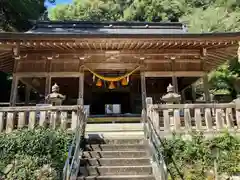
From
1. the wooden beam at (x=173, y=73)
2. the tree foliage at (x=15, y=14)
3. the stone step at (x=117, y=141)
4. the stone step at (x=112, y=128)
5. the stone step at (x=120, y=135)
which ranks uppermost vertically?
the tree foliage at (x=15, y=14)

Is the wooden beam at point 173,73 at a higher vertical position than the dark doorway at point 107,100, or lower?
higher

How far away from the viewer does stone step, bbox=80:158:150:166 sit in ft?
16.4

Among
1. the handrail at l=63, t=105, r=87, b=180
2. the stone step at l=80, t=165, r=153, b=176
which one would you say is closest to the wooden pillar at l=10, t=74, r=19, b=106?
the handrail at l=63, t=105, r=87, b=180

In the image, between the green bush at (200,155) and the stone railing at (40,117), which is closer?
the green bush at (200,155)

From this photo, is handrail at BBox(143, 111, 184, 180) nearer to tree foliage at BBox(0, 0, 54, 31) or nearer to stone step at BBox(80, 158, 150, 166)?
stone step at BBox(80, 158, 150, 166)

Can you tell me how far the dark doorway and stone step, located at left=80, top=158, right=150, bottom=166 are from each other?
720 cm

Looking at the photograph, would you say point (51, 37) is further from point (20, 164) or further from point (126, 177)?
point (126, 177)

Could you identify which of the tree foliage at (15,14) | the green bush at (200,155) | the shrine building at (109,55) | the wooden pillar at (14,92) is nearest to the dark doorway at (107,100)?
the shrine building at (109,55)

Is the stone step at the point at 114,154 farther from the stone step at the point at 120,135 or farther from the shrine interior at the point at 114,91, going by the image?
the shrine interior at the point at 114,91

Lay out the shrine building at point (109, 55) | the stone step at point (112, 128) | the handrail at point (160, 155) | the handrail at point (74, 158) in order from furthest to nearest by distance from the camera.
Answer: the shrine building at point (109, 55)
the stone step at point (112, 128)
the handrail at point (160, 155)
the handrail at point (74, 158)

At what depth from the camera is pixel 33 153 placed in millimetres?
4836

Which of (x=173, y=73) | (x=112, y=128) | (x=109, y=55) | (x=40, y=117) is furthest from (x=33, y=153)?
(x=173, y=73)

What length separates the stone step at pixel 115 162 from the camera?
501cm

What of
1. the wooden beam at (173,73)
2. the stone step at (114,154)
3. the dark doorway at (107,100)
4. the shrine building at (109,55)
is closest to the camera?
the stone step at (114,154)
